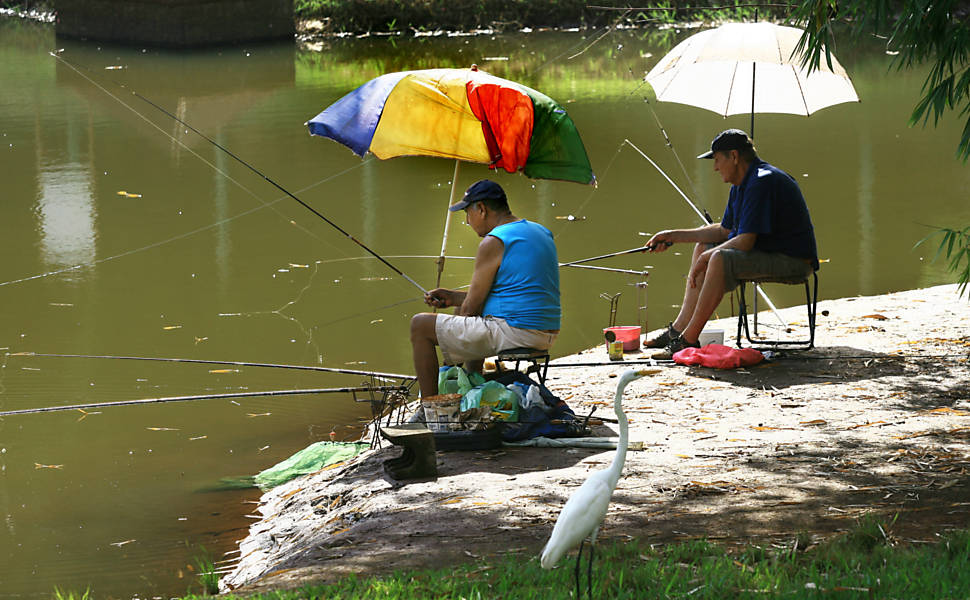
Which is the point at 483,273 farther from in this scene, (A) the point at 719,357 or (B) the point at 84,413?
(B) the point at 84,413

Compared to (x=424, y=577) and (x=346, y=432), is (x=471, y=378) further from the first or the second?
(x=424, y=577)

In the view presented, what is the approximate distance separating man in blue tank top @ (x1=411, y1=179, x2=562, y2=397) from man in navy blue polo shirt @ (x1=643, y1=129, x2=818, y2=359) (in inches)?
41.4

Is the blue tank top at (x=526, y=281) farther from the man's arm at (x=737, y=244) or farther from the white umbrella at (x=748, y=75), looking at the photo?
the white umbrella at (x=748, y=75)

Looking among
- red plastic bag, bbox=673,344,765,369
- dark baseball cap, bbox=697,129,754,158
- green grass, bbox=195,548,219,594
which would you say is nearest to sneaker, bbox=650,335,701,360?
red plastic bag, bbox=673,344,765,369

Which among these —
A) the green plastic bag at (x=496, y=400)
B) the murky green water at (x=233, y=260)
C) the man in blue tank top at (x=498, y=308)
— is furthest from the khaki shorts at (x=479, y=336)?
the murky green water at (x=233, y=260)

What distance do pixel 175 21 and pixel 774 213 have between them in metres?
19.0

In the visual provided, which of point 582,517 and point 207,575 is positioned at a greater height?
point 582,517

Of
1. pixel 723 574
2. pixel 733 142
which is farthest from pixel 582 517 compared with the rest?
pixel 733 142

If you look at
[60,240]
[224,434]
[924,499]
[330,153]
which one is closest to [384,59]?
[330,153]

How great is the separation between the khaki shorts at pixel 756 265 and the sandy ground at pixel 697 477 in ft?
1.46

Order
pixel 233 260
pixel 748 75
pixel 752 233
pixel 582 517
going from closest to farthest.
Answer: pixel 582 517 < pixel 752 233 < pixel 748 75 < pixel 233 260

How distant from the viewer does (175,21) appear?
2208 cm

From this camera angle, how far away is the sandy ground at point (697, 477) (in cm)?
347

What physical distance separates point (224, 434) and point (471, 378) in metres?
1.50
